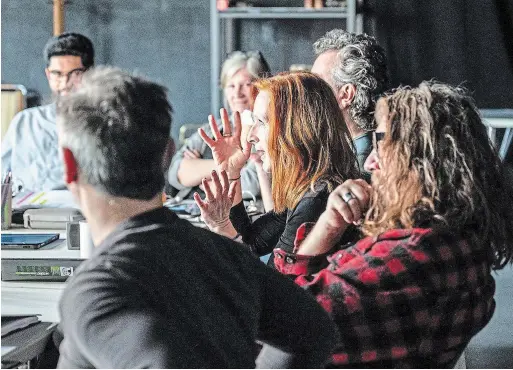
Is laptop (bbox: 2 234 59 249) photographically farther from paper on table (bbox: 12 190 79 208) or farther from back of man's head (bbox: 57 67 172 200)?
back of man's head (bbox: 57 67 172 200)

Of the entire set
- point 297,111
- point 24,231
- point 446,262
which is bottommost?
point 24,231

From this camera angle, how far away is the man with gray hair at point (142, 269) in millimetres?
1061

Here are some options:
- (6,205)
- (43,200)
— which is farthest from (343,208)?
(43,200)

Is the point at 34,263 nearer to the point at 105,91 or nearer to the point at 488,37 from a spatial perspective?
the point at 105,91

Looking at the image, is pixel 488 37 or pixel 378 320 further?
pixel 488 37

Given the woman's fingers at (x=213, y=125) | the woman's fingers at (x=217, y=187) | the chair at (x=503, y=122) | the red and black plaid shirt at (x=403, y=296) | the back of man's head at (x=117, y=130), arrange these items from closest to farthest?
the back of man's head at (x=117, y=130), the red and black plaid shirt at (x=403, y=296), the woman's fingers at (x=217, y=187), the woman's fingers at (x=213, y=125), the chair at (x=503, y=122)

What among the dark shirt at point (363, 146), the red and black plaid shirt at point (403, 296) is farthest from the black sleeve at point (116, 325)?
the dark shirt at point (363, 146)

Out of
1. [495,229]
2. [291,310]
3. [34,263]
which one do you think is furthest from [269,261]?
[291,310]

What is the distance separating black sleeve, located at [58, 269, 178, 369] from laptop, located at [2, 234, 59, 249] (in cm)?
154

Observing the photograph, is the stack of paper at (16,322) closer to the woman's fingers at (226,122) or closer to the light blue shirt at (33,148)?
the woman's fingers at (226,122)

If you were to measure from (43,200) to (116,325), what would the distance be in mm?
2427

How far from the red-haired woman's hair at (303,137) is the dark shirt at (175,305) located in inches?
38.4

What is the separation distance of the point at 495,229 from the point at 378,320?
0.30 metres

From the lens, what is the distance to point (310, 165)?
Result: 2.26m
